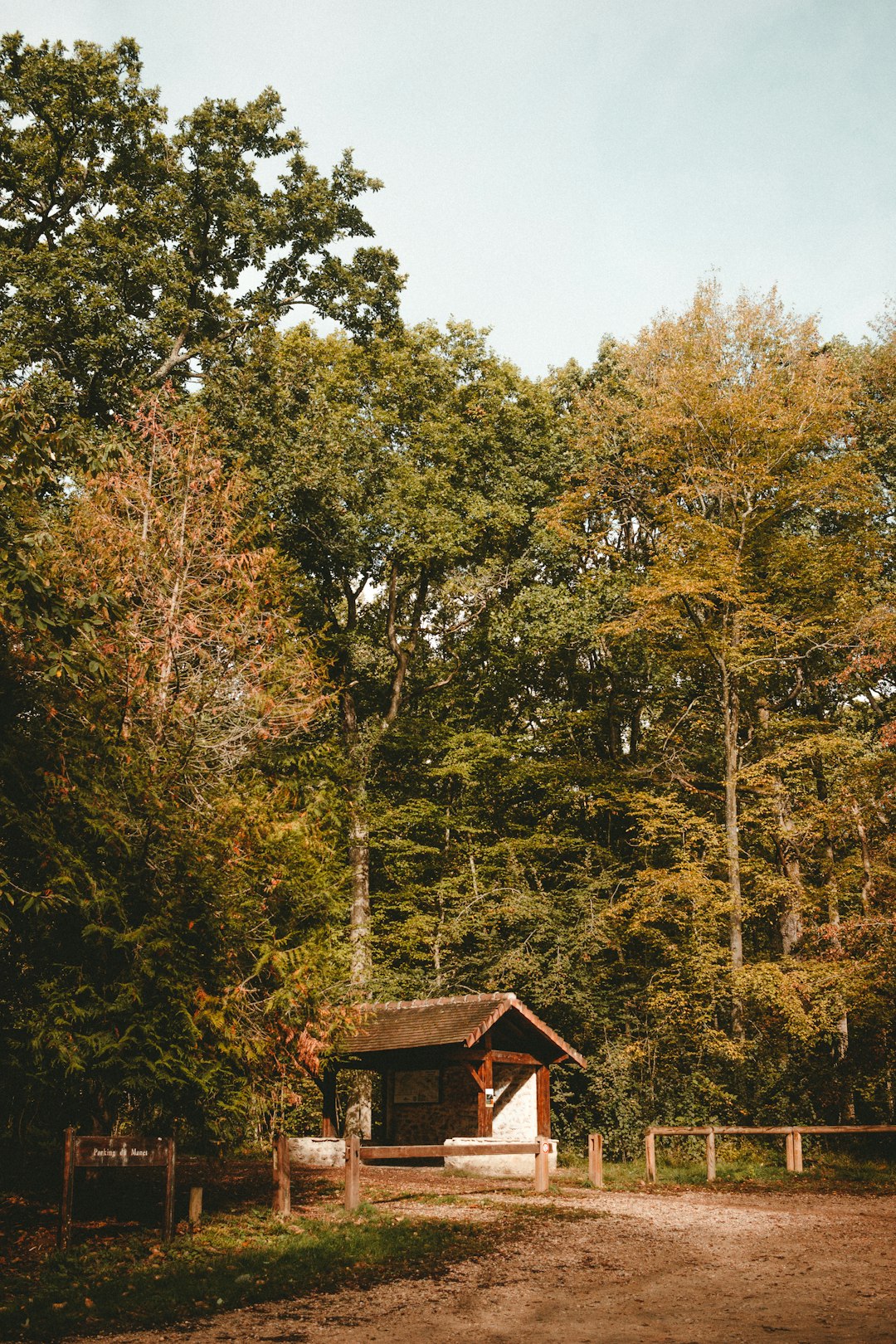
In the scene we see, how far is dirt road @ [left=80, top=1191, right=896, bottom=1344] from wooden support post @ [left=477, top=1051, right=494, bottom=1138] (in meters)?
7.66

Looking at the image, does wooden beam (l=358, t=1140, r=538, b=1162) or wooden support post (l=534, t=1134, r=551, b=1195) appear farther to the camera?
wooden support post (l=534, t=1134, r=551, b=1195)

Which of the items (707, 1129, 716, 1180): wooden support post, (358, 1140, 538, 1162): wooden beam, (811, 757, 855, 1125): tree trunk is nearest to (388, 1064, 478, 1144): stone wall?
(707, 1129, 716, 1180): wooden support post

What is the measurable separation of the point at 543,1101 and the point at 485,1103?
198 cm

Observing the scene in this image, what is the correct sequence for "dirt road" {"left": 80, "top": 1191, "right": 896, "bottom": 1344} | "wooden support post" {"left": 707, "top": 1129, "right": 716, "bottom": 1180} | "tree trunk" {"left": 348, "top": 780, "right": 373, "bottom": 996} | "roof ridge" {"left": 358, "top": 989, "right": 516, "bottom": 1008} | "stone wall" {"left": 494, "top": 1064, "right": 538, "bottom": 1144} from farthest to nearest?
"tree trunk" {"left": 348, "top": 780, "right": 373, "bottom": 996} → "stone wall" {"left": 494, "top": 1064, "right": 538, "bottom": 1144} → "roof ridge" {"left": 358, "top": 989, "right": 516, "bottom": 1008} → "wooden support post" {"left": 707, "top": 1129, "right": 716, "bottom": 1180} → "dirt road" {"left": 80, "top": 1191, "right": 896, "bottom": 1344}

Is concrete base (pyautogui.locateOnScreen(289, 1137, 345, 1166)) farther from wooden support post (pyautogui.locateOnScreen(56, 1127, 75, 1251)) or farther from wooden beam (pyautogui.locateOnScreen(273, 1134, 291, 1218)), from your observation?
wooden support post (pyautogui.locateOnScreen(56, 1127, 75, 1251))

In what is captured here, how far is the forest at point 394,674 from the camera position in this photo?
12.6m

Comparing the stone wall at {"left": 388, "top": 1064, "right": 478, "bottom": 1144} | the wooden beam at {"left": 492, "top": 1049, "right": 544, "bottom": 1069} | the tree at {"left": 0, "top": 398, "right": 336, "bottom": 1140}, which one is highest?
the tree at {"left": 0, "top": 398, "right": 336, "bottom": 1140}

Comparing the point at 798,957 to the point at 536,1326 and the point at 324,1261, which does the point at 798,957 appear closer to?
the point at 324,1261

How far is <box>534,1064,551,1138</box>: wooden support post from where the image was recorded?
21750 mm

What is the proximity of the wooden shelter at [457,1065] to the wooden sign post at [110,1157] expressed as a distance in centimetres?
835

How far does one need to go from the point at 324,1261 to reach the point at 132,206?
2061 cm

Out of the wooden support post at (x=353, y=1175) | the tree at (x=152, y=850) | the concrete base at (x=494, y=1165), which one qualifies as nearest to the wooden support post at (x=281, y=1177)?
the tree at (x=152, y=850)

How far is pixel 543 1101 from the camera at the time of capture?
71.5 feet

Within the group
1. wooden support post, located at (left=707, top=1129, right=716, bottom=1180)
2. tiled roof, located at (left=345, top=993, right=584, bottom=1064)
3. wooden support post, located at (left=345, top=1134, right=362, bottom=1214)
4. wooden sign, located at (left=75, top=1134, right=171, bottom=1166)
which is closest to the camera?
wooden sign, located at (left=75, top=1134, right=171, bottom=1166)
